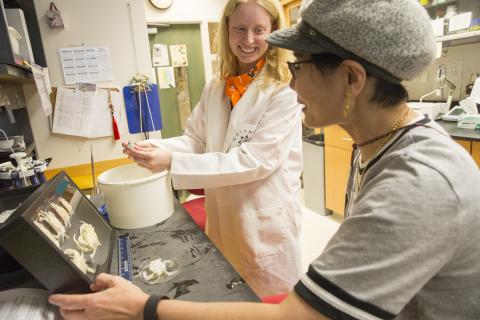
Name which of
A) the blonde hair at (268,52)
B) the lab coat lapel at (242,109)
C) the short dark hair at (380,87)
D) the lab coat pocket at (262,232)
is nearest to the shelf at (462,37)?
the blonde hair at (268,52)

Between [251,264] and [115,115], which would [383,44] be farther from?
[115,115]

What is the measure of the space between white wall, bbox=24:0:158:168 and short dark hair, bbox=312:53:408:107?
2263mm

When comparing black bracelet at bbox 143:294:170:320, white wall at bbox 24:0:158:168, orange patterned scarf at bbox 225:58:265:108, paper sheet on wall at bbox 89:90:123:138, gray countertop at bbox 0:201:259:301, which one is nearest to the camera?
black bracelet at bbox 143:294:170:320

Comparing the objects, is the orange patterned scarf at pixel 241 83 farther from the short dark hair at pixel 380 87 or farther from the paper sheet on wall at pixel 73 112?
the paper sheet on wall at pixel 73 112

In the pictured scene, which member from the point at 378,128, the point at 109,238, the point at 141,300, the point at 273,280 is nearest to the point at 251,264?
the point at 273,280

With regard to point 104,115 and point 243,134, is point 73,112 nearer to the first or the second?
point 104,115

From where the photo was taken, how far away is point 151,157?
45.0 inches

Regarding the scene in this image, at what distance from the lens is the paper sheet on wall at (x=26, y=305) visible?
0.65m

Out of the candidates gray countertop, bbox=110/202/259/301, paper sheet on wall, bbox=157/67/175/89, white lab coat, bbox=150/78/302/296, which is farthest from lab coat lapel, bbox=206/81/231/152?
paper sheet on wall, bbox=157/67/175/89

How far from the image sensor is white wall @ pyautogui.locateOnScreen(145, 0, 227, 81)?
3.83 metres

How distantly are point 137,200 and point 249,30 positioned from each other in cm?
74

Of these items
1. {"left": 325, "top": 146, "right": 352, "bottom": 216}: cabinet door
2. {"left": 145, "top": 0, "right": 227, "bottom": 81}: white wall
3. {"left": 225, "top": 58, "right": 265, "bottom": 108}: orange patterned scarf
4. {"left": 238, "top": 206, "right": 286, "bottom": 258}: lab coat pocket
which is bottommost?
{"left": 325, "top": 146, "right": 352, "bottom": 216}: cabinet door

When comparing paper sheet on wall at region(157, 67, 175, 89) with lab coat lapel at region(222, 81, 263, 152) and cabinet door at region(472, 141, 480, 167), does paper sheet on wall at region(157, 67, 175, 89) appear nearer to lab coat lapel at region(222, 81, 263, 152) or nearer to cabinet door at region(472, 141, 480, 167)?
lab coat lapel at region(222, 81, 263, 152)

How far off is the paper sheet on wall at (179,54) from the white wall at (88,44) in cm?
154
